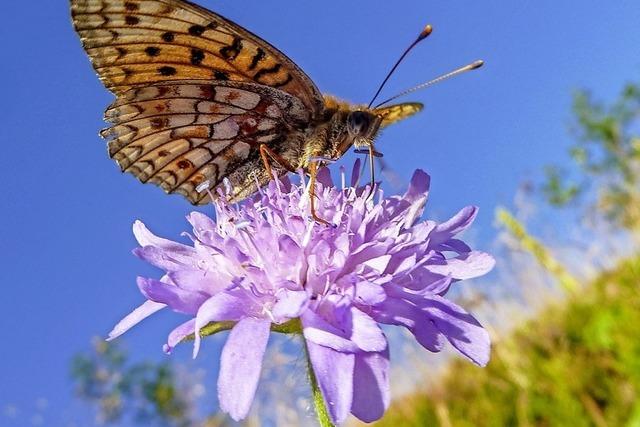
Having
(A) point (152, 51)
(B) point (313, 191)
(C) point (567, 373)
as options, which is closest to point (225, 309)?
(B) point (313, 191)

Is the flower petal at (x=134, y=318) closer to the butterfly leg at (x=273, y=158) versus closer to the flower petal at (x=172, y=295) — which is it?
the flower petal at (x=172, y=295)

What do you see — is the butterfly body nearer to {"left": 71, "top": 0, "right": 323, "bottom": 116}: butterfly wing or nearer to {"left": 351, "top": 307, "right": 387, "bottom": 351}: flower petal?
{"left": 71, "top": 0, "right": 323, "bottom": 116}: butterfly wing

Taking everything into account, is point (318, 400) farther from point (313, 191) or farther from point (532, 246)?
point (532, 246)

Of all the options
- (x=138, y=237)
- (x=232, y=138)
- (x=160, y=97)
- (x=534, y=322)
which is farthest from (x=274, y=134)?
(x=534, y=322)

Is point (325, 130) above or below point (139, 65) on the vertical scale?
below

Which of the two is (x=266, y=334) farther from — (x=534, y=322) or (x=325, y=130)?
(x=534, y=322)

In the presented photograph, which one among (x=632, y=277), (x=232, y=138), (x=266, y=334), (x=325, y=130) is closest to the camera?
(x=266, y=334)

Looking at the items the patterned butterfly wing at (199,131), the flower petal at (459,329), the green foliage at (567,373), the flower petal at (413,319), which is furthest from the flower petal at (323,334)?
the green foliage at (567,373)

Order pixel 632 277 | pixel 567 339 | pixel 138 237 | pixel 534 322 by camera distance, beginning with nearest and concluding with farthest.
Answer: pixel 138 237 → pixel 632 277 → pixel 567 339 → pixel 534 322
